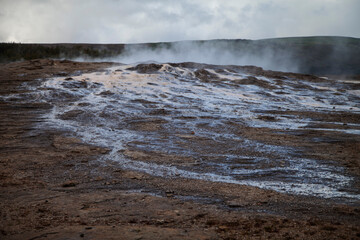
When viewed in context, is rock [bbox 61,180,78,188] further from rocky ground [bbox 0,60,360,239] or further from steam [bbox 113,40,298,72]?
steam [bbox 113,40,298,72]

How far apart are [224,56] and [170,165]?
32.4 m

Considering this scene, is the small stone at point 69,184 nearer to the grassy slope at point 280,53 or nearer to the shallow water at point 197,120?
the shallow water at point 197,120

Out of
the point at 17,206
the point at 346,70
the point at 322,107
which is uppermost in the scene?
the point at 346,70

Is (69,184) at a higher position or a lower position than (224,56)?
lower

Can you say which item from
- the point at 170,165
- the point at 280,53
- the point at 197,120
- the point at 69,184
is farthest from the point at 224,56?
the point at 69,184

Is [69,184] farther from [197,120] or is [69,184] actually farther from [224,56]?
[224,56]

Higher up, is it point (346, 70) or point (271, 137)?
point (346, 70)

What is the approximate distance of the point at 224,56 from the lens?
36.6 metres

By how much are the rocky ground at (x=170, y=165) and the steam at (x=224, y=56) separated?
18.7m

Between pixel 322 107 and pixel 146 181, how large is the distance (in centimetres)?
1111

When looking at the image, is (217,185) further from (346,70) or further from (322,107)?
(346,70)

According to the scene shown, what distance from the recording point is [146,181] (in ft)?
16.3

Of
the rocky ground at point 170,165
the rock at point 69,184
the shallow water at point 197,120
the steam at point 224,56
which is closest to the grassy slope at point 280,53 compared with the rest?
the steam at point 224,56

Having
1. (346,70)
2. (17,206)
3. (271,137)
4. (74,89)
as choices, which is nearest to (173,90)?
(74,89)
